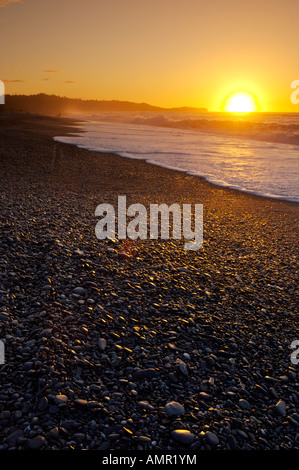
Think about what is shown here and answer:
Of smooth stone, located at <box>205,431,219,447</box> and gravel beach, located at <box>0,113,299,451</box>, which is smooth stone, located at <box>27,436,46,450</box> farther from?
smooth stone, located at <box>205,431,219,447</box>

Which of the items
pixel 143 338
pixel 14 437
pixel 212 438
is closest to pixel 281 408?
pixel 212 438

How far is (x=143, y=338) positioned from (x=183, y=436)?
5.07ft

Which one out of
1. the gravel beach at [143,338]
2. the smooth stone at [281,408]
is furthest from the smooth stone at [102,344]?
the smooth stone at [281,408]

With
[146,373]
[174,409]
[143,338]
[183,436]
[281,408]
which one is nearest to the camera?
[183,436]

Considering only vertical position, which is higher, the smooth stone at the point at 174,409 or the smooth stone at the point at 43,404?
the smooth stone at the point at 43,404

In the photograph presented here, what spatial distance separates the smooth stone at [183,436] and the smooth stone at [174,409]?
21 centimetres

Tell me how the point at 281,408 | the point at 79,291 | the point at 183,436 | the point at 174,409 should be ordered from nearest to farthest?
the point at 183,436 → the point at 174,409 → the point at 281,408 → the point at 79,291

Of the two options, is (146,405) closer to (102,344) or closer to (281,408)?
(102,344)

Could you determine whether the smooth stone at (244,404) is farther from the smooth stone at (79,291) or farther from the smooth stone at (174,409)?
the smooth stone at (79,291)

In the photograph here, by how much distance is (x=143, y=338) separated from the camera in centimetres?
482

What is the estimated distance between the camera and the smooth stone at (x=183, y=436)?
3407mm

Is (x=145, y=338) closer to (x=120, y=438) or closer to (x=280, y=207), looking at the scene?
(x=120, y=438)

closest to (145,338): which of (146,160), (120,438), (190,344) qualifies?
(190,344)

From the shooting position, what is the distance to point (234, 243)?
8.62 m
